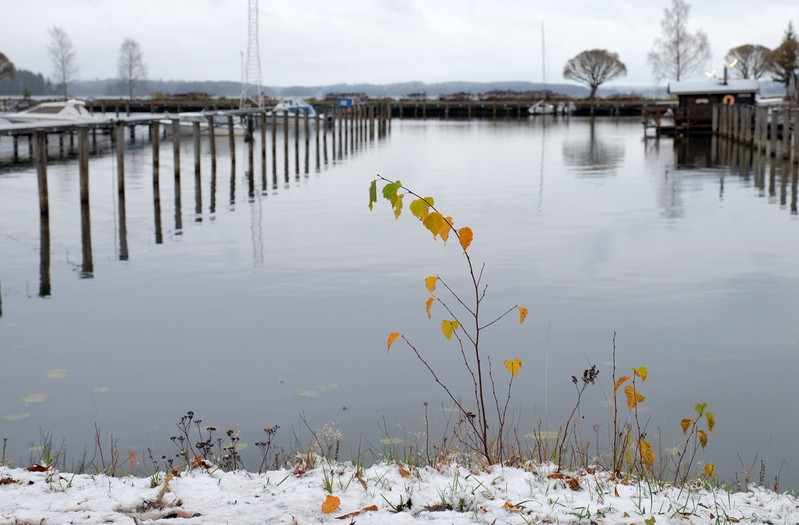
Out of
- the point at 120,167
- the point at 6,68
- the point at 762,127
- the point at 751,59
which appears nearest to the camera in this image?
the point at 120,167

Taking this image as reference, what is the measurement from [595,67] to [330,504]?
158m

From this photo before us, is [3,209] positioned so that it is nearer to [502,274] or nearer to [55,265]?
[55,265]

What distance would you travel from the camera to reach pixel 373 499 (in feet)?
19.3

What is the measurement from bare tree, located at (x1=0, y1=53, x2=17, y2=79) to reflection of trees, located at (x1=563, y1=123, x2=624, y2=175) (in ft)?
390

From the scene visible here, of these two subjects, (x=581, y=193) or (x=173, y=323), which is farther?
(x=581, y=193)

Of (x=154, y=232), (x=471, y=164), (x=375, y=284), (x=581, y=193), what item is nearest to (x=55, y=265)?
(x=154, y=232)

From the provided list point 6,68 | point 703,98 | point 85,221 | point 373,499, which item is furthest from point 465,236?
point 6,68

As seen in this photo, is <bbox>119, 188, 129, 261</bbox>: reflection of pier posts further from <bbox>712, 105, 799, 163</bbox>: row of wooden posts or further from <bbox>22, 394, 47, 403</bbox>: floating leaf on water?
<bbox>712, 105, 799, 163</bbox>: row of wooden posts

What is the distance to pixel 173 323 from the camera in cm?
1308

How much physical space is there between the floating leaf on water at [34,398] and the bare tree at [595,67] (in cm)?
15251

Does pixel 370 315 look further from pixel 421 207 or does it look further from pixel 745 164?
pixel 745 164

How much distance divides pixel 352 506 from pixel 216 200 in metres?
23.6

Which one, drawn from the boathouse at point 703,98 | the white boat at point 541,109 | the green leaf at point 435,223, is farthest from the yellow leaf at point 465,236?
the white boat at point 541,109

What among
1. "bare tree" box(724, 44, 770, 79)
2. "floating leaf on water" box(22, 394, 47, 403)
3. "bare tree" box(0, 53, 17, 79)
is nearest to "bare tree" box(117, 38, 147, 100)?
"bare tree" box(0, 53, 17, 79)
